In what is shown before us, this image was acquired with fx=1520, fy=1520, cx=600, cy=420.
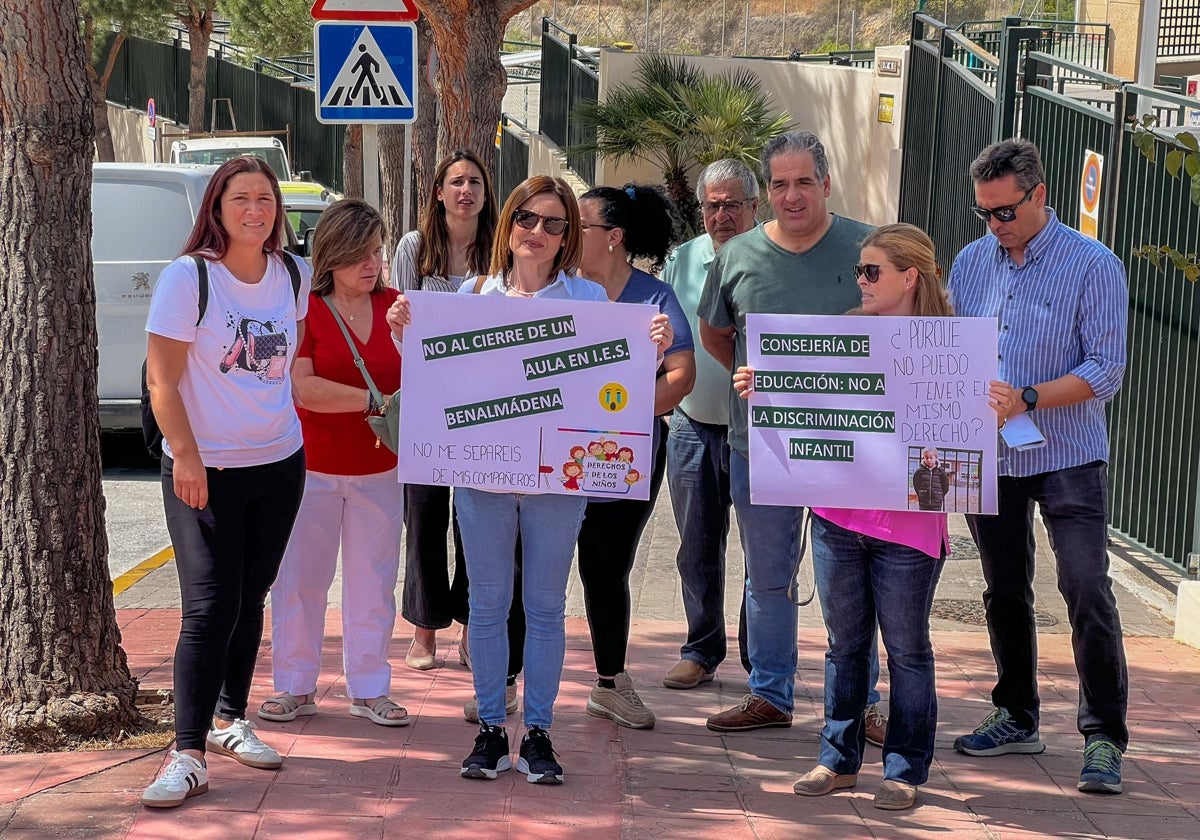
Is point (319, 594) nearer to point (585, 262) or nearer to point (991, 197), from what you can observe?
point (585, 262)

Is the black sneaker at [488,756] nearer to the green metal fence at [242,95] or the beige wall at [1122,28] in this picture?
the green metal fence at [242,95]

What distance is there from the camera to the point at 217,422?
4.55m

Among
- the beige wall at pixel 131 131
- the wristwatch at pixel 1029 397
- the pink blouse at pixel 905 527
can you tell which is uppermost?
the beige wall at pixel 131 131

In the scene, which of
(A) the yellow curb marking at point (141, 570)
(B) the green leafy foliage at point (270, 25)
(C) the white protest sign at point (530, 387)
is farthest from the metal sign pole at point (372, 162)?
(B) the green leafy foliage at point (270, 25)

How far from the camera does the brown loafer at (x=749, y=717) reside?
550 centimetres

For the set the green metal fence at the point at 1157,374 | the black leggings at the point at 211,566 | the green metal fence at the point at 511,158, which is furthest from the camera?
the green metal fence at the point at 511,158

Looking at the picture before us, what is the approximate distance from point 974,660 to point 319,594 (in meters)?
2.99

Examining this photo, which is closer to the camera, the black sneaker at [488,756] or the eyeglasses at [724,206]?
the black sneaker at [488,756]

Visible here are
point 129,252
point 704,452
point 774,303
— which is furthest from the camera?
point 129,252

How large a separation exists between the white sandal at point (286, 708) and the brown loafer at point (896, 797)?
2.03 m

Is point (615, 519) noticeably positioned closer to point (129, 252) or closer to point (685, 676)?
point (685, 676)

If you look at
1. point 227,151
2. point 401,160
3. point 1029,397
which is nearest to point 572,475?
point 1029,397

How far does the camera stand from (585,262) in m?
5.50

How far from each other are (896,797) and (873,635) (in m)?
0.51
